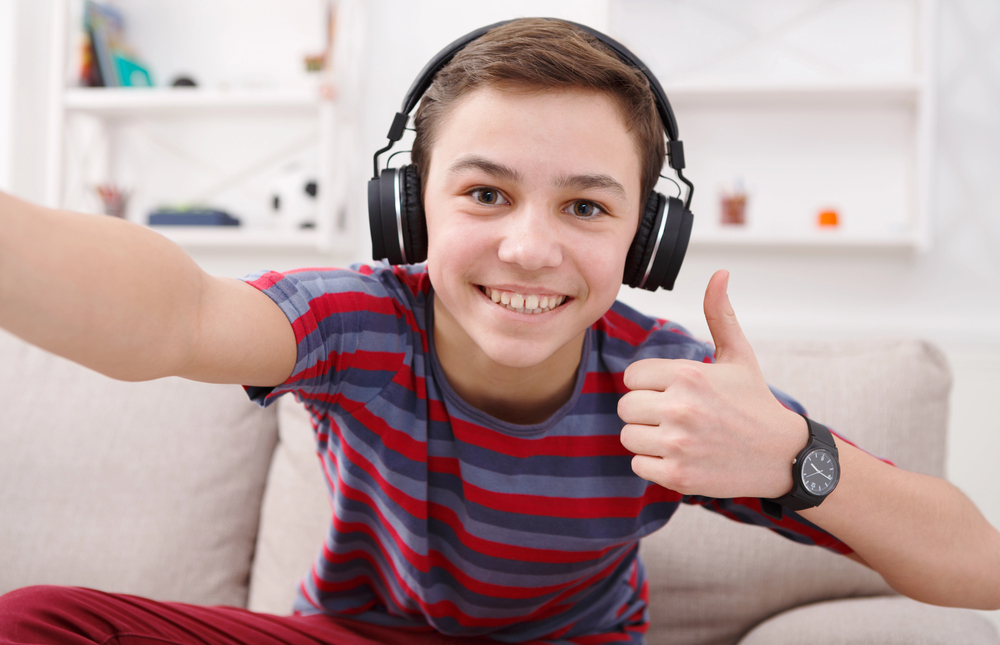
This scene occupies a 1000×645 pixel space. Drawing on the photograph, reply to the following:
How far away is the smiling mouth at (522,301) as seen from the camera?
80 cm

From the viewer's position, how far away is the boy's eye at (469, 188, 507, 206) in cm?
79

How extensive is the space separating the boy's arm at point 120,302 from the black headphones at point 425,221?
23 centimetres

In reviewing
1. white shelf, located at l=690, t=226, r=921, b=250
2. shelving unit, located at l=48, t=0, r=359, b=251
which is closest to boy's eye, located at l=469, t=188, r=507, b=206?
white shelf, located at l=690, t=226, r=921, b=250

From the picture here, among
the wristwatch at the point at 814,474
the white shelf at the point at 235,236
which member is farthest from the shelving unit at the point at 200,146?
the wristwatch at the point at 814,474

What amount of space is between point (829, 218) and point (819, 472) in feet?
4.13

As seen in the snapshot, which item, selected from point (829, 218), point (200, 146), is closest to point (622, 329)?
point (829, 218)

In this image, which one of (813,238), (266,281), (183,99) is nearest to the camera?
(266,281)

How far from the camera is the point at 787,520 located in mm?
883

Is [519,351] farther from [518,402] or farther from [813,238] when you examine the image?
[813,238]

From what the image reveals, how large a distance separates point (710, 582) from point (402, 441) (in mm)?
696

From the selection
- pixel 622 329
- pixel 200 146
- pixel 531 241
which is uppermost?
pixel 200 146

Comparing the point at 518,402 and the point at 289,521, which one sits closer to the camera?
the point at 518,402

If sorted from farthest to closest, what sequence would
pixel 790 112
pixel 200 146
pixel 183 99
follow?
pixel 200 146 → pixel 183 99 → pixel 790 112

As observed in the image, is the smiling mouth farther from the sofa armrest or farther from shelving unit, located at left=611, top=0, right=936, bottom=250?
shelving unit, located at left=611, top=0, right=936, bottom=250
